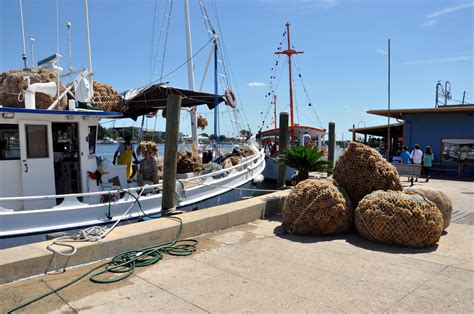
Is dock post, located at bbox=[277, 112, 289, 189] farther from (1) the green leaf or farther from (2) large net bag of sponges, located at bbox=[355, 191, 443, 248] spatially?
(2) large net bag of sponges, located at bbox=[355, 191, 443, 248]

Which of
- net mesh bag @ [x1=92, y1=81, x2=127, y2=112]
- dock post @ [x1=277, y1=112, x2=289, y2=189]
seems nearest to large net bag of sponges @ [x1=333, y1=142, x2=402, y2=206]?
dock post @ [x1=277, y1=112, x2=289, y2=189]

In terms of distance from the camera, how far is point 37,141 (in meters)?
7.54

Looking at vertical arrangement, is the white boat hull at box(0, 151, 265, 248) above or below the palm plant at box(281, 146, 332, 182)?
below

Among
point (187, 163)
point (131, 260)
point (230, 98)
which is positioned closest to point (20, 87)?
point (187, 163)

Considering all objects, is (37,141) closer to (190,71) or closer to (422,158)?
(190,71)

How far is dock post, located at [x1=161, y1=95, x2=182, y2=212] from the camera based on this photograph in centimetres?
653

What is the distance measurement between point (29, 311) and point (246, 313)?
2.02 m

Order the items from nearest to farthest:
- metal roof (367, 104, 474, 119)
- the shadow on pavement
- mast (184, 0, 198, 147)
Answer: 1. the shadow on pavement
2. mast (184, 0, 198, 147)
3. metal roof (367, 104, 474, 119)

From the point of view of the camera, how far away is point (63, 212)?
6801 millimetres

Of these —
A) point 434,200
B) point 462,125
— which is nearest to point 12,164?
point 434,200

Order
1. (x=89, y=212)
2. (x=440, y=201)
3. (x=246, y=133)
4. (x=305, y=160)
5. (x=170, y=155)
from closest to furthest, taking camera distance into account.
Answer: (x=440, y=201), (x=170, y=155), (x=89, y=212), (x=305, y=160), (x=246, y=133)

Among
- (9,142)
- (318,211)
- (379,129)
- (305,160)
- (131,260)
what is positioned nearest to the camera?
(131,260)

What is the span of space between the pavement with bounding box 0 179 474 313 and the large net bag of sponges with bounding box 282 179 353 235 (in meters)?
0.33

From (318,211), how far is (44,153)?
5.43m
